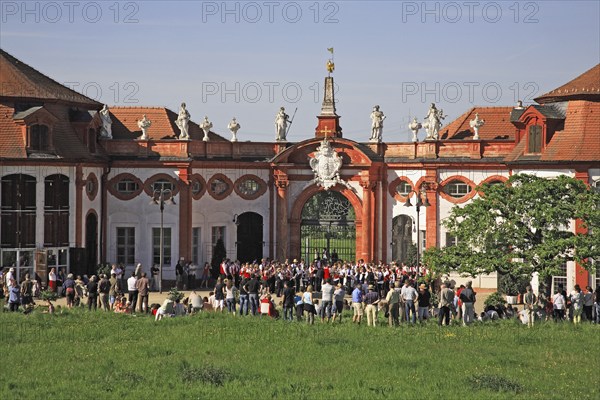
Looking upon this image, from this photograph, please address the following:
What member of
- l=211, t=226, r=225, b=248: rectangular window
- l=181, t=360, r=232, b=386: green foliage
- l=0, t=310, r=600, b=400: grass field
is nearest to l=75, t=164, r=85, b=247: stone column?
l=211, t=226, r=225, b=248: rectangular window

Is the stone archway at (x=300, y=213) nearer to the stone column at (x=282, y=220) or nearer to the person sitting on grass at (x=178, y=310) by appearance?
the stone column at (x=282, y=220)

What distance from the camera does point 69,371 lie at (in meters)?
36.3

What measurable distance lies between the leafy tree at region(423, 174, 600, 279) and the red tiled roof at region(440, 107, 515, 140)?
1367 centimetres

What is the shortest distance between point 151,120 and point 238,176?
532cm

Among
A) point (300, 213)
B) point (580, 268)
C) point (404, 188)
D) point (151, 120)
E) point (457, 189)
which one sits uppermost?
point (151, 120)

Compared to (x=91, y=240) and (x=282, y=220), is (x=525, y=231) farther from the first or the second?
(x=91, y=240)

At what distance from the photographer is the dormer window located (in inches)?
2227

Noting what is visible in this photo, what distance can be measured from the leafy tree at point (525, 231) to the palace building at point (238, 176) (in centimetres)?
691

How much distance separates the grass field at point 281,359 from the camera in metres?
34.3

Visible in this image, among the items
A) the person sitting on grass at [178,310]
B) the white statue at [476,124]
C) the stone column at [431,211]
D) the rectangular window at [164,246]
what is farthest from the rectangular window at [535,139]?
the person sitting on grass at [178,310]

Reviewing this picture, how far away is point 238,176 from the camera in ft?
212

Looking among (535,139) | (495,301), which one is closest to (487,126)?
(535,139)

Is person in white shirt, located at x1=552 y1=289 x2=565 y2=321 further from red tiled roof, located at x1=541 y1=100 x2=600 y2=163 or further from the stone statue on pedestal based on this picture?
the stone statue on pedestal

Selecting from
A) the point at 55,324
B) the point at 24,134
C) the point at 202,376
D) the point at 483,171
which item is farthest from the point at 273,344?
the point at 483,171
